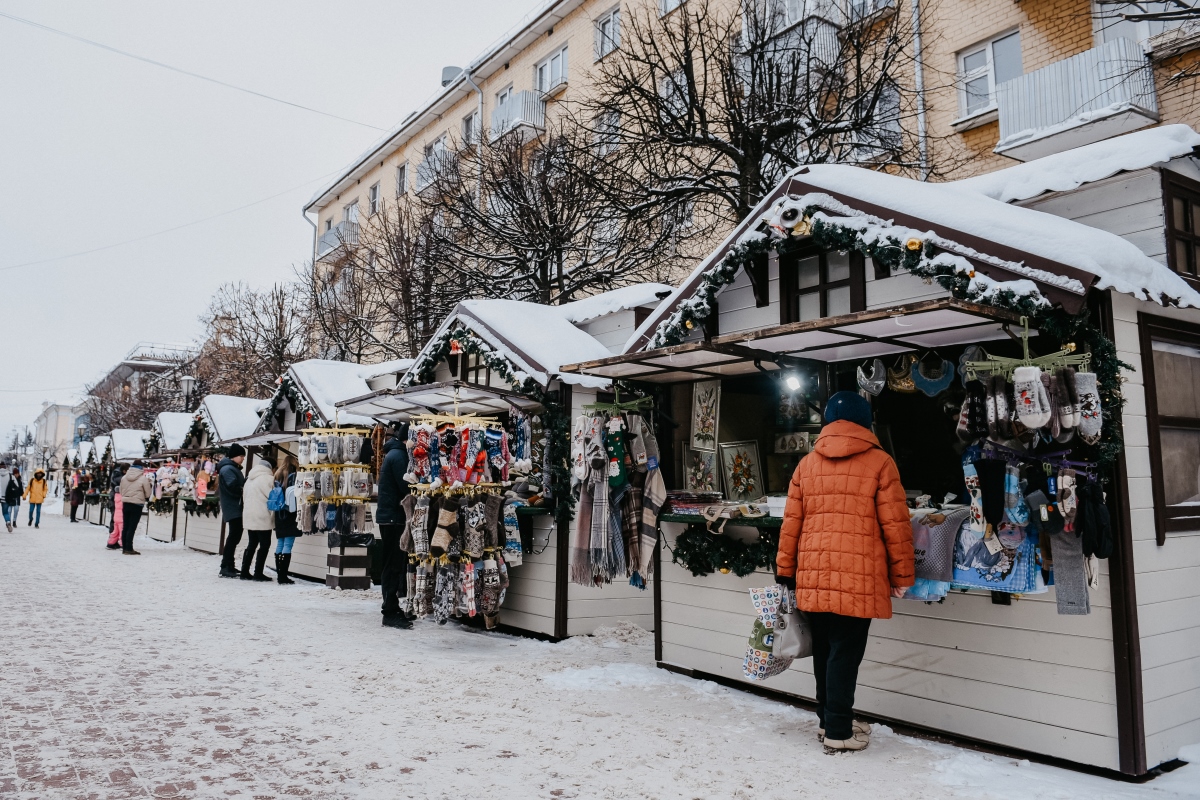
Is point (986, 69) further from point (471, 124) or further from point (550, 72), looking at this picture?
point (471, 124)

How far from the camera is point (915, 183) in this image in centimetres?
593

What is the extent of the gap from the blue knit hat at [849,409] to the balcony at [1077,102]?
29.7ft

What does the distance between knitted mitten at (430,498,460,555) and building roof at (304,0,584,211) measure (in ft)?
55.2

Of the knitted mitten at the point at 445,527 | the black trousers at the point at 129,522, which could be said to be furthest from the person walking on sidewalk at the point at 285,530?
the black trousers at the point at 129,522

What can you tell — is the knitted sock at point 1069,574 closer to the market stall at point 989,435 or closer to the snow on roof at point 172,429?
the market stall at point 989,435

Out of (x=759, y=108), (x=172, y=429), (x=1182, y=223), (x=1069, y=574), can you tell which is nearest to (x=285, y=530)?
(x=759, y=108)

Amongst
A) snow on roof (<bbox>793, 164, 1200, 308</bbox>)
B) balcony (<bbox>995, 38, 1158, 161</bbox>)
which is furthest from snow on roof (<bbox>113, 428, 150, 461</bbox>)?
snow on roof (<bbox>793, 164, 1200, 308</bbox>)

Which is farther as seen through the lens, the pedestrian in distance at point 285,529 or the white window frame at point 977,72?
the white window frame at point 977,72

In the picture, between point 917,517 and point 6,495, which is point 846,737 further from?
point 6,495

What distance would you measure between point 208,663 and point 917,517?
5770 mm

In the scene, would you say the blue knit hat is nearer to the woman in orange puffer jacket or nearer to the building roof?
the woman in orange puffer jacket

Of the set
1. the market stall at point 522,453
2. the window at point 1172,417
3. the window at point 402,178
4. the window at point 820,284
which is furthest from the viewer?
the window at point 402,178

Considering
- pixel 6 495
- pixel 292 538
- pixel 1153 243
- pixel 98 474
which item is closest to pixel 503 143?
pixel 292 538

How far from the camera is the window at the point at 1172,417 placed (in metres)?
5.01
